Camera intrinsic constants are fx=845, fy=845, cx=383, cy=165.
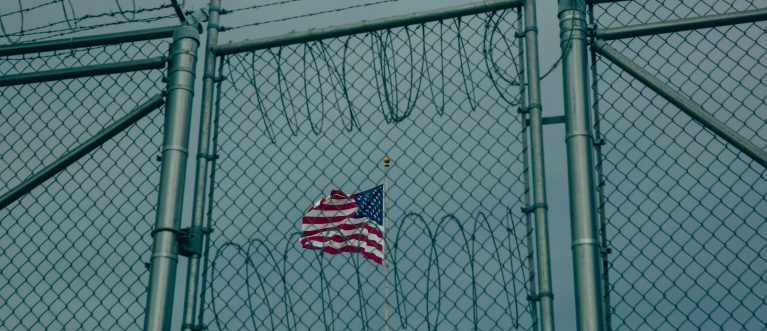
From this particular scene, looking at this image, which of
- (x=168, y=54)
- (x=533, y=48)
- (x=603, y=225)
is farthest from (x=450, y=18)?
(x=168, y=54)

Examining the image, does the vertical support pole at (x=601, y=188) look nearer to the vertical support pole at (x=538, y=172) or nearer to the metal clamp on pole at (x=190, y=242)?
the vertical support pole at (x=538, y=172)

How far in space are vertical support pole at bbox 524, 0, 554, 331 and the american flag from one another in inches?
27.5

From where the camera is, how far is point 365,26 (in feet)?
13.5

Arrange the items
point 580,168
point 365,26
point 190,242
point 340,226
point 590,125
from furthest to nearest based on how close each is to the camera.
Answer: point 340,226
point 365,26
point 190,242
point 590,125
point 580,168

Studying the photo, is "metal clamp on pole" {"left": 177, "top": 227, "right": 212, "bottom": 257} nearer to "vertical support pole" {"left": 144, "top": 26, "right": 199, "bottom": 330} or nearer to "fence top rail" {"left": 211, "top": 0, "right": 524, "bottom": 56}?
"vertical support pole" {"left": 144, "top": 26, "right": 199, "bottom": 330}

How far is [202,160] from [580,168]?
181 cm

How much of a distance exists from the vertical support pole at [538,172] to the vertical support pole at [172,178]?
1667 mm

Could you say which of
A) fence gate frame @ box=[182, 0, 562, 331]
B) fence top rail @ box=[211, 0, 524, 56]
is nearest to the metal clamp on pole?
fence gate frame @ box=[182, 0, 562, 331]

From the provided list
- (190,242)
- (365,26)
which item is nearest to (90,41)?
(190,242)

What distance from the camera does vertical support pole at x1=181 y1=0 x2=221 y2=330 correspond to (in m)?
3.95

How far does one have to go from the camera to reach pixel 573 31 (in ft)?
12.4

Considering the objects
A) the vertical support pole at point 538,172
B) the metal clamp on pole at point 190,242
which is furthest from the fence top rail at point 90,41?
the vertical support pole at point 538,172

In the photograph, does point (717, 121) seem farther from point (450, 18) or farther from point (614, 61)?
point (450, 18)

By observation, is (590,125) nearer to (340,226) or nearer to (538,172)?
(538,172)
